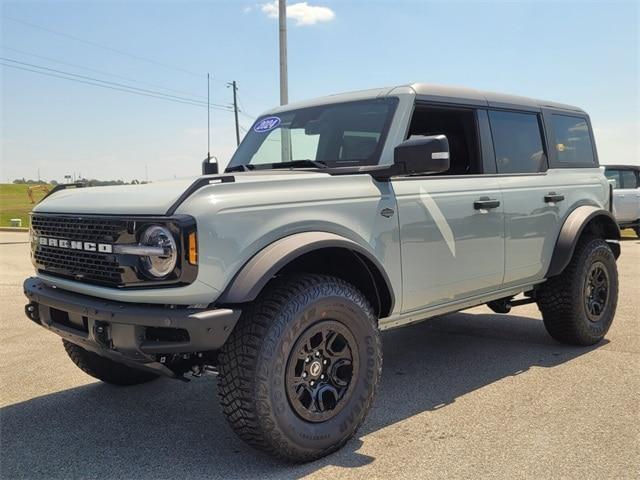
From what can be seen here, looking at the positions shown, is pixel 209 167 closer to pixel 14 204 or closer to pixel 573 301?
pixel 573 301

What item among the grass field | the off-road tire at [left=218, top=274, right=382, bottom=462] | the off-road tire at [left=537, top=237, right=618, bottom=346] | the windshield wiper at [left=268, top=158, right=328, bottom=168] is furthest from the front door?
the grass field

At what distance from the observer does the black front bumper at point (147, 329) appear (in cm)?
267

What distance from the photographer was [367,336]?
10.7ft

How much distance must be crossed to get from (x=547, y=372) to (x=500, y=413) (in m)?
1.03

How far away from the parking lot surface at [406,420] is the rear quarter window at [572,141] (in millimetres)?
1650

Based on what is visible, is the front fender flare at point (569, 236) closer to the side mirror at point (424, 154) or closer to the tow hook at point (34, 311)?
the side mirror at point (424, 154)

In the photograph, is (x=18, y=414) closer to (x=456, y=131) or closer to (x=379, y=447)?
(x=379, y=447)

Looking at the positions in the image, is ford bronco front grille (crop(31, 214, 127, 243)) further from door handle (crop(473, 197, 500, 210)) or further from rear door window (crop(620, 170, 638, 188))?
A: rear door window (crop(620, 170, 638, 188))

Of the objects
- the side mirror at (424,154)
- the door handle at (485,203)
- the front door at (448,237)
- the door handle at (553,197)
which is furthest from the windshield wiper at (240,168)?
the door handle at (553,197)

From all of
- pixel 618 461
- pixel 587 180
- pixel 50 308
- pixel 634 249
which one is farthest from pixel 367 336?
pixel 634 249

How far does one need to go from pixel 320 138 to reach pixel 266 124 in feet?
2.40

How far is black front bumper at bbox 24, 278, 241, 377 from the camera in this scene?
267 centimetres

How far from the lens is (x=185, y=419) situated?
3.65m

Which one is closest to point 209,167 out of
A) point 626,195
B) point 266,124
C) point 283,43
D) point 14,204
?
point 266,124
